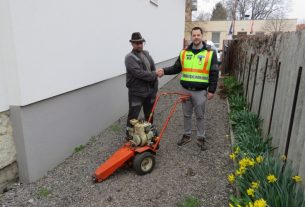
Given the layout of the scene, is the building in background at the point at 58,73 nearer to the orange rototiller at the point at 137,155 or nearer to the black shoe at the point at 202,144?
the orange rototiller at the point at 137,155

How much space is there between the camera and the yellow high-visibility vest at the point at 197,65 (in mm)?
4414

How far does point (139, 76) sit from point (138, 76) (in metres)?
0.02

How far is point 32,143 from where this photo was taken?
380cm

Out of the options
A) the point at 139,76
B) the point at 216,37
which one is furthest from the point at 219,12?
the point at 139,76

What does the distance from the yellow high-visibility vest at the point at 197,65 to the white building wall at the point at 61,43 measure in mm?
1816

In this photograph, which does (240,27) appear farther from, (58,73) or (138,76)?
(58,73)

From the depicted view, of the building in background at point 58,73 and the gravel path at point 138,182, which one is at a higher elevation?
the building in background at point 58,73

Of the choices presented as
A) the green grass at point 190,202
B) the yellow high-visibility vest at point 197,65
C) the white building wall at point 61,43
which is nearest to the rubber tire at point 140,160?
the green grass at point 190,202

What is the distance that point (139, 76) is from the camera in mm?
4664

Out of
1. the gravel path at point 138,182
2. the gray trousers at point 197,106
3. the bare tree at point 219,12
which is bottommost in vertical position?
the gravel path at point 138,182

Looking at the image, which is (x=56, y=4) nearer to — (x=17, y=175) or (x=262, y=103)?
(x=17, y=175)

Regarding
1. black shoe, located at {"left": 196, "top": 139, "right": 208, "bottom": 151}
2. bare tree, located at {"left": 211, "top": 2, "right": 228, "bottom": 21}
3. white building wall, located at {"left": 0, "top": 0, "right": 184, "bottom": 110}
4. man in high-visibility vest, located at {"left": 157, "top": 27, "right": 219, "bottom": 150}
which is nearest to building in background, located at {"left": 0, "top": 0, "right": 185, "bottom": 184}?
white building wall, located at {"left": 0, "top": 0, "right": 184, "bottom": 110}

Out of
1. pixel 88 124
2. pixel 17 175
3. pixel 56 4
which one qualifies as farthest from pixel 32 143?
pixel 56 4

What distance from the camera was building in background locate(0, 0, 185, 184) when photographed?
3488 mm
